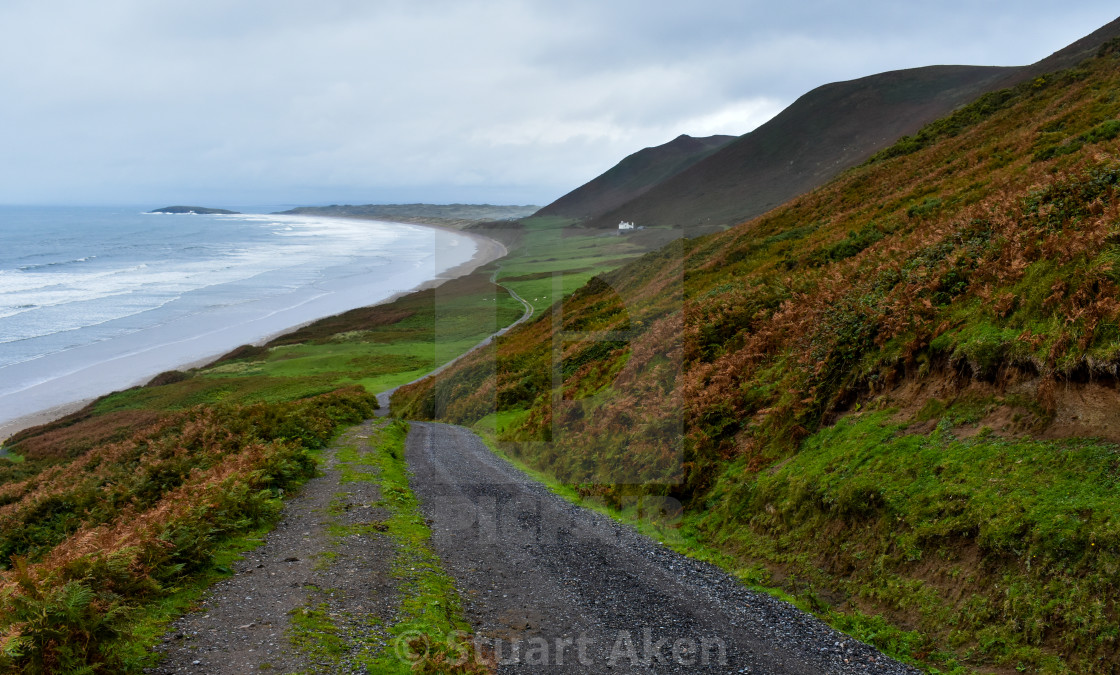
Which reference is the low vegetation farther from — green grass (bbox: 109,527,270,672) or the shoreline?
the shoreline

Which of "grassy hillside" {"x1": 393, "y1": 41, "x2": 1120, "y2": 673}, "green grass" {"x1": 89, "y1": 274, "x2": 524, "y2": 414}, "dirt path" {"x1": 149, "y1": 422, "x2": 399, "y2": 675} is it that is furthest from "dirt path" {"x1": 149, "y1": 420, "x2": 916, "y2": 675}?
"green grass" {"x1": 89, "y1": 274, "x2": 524, "y2": 414}

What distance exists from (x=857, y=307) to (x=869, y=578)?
7466 millimetres

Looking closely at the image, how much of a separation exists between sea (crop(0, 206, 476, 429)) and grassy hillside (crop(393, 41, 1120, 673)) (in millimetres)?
51514

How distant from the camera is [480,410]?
34.0 meters

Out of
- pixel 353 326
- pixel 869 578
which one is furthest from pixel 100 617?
pixel 353 326

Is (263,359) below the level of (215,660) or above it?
below

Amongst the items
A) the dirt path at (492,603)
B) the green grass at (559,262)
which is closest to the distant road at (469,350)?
the green grass at (559,262)

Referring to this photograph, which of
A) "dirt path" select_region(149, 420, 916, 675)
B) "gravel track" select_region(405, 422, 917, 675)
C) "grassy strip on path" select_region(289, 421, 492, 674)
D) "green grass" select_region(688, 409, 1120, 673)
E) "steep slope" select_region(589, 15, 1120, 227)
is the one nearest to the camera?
"green grass" select_region(688, 409, 1120, 673)

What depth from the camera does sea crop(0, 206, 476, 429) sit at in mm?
59344

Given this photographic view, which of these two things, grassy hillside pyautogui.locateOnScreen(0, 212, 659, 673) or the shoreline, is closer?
grassy hillside pyautogui.locateOnScreen(0, 212, 659, 673)

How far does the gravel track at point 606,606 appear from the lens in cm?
884

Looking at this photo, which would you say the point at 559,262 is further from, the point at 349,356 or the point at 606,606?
the point at 606,606

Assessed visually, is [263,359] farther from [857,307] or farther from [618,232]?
[618,232]

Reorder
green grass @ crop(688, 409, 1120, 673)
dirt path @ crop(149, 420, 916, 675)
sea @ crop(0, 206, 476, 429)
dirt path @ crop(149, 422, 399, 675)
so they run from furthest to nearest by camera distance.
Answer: sea @ crop(0, 206, 476, 429) → dirt path @ crop(149, 420, 916, 675) → dirt path @ crop(149, 422, 399, 675) → green grass @ crop(688, 409, 1120, 673)
